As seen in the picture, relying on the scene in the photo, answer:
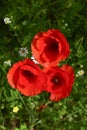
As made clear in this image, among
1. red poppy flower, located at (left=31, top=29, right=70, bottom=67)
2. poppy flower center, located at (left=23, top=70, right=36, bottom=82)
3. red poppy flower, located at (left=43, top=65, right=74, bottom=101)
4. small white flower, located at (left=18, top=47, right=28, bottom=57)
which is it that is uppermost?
small white flower, located at (left=18, top=47, right=28, bottom=57)

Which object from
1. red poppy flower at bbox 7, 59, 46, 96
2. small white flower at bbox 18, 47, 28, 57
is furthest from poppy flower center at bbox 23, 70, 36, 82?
small white flower at bbox 18, 47, 28, 57

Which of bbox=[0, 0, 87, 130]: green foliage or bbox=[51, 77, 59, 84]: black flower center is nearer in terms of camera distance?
bbox=[51, 77, 59, 84]: black flower center

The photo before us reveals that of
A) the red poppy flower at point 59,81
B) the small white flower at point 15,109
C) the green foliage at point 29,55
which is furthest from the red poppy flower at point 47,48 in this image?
the small white flower at point 15,109

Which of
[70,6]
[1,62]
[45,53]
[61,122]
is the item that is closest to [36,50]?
[45,53]

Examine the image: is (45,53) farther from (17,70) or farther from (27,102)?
(27,102)

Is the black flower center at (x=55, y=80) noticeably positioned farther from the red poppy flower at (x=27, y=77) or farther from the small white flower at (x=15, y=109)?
the small white flower at (x=15, y=109)

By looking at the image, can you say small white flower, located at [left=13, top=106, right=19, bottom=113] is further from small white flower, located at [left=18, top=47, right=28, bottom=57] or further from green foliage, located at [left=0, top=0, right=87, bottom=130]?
small white flower, located at [left=18, top=47, right=28, bottom=57]
